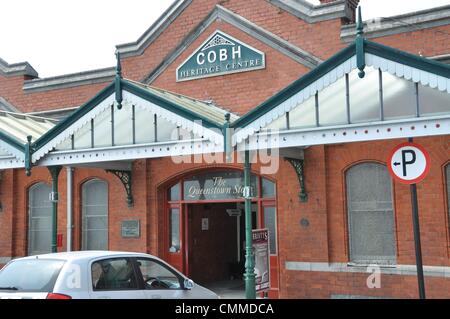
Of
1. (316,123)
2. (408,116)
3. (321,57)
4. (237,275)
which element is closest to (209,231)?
(237,275)

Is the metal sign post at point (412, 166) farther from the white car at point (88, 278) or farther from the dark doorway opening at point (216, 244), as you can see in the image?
the dark doorway opening at point (216, 244)

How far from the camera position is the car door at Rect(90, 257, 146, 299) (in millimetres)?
7414

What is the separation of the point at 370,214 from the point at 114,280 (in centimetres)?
620

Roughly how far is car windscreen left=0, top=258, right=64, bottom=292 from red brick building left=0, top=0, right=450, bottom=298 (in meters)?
4.13

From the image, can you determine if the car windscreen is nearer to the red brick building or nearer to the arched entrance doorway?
the red brick building

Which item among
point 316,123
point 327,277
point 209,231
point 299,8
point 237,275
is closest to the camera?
point 316,123

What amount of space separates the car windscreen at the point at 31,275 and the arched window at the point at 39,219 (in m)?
8.93

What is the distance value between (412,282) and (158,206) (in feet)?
21.1

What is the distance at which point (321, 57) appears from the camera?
12.9 metres

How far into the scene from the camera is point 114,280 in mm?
7738

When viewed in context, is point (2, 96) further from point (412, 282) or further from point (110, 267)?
point (412, 282)

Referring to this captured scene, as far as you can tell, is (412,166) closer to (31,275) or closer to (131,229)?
(31,275)

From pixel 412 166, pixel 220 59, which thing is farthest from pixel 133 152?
pixel 412 166

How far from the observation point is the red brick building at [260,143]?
973cm
